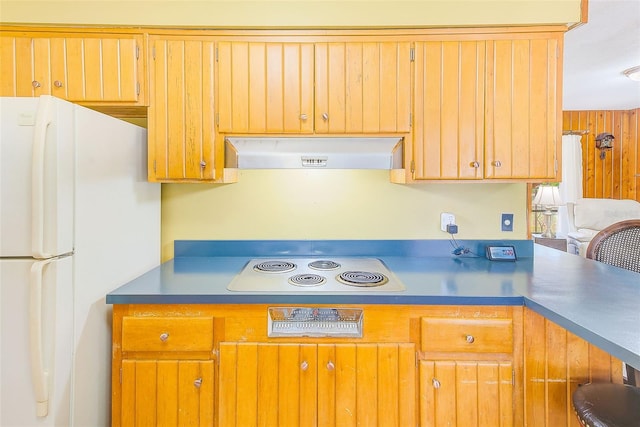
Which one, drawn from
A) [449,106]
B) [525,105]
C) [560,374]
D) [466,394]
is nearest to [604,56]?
[525,105]

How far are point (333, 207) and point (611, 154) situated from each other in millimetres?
5942

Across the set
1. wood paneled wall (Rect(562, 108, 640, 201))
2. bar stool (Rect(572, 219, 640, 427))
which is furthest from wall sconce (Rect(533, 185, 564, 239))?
bar stool (Rect(572, 219, 640, 427))

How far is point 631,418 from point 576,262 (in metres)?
0.95

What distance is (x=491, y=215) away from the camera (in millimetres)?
1942

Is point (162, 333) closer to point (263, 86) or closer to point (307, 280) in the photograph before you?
point (307, 280)

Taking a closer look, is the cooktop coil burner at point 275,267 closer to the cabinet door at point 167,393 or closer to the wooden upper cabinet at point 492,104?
the cabinet door at point 167,393

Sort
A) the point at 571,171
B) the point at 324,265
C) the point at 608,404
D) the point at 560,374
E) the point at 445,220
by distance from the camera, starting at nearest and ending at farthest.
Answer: the point at 608,404, the point at 560,374, the point at 324,265, the point at 445,220, the point at 571,171

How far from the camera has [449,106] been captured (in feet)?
5.27

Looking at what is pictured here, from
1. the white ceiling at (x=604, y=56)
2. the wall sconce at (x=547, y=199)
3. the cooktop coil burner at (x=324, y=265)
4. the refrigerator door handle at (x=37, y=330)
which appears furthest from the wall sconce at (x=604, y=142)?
the refrigerator door handle at (x=37, y=330)

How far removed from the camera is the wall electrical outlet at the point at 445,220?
6.27ft

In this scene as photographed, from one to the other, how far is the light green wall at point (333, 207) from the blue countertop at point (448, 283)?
72 mm

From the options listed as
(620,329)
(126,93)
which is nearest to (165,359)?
(126,93)

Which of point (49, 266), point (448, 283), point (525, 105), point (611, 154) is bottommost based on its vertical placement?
point (448, 283)

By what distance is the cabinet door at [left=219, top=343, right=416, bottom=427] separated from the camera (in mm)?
1272
